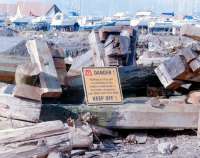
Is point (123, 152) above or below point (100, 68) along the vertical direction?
below

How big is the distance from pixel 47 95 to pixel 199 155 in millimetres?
2163

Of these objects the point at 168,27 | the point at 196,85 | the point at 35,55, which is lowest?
the point at 168,27

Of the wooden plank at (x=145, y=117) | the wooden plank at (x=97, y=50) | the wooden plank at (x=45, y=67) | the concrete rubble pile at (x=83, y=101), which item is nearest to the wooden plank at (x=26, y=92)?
the concrete rubble pile at (x=83, y=101)

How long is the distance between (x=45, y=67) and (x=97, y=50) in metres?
1.32

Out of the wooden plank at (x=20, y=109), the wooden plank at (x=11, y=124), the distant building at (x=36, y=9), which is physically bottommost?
the distant building at (x=36, y=9)

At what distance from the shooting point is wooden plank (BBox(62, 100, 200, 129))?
7508 mm

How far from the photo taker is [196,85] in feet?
27.4

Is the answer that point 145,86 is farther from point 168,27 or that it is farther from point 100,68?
point 168,27

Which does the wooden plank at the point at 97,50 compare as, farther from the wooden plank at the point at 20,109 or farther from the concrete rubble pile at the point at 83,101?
the wooden plank at the point at 20,109

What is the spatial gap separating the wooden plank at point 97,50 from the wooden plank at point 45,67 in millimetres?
935

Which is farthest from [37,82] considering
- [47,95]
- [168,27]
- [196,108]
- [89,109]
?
[168,27]

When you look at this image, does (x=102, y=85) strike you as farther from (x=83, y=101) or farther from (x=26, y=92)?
(x=26, y=92)

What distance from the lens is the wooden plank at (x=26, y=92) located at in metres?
6.95

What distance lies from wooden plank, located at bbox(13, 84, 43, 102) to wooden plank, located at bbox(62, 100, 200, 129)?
2.57 ft
